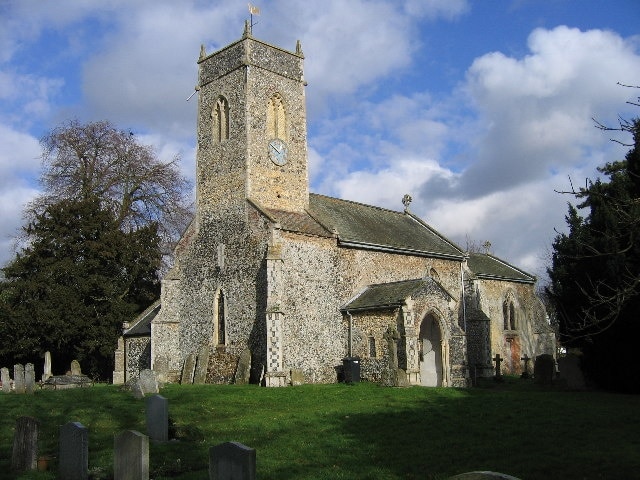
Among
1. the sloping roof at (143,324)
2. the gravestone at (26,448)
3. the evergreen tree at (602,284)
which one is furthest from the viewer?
the sloping roof at (143,324)

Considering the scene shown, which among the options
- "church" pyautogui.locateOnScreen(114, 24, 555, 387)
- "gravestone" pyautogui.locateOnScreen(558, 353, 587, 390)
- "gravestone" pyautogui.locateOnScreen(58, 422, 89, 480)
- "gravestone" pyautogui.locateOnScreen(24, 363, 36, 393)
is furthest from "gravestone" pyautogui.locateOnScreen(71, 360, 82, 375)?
"gravestone" pyautogui.locateOnScreen(58, 422, 89, 480)

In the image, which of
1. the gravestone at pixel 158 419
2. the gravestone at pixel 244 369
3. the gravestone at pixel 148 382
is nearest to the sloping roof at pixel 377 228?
the gravestone at pixel 244 369

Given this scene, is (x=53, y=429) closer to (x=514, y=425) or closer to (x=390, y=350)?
(x=514, y=425)

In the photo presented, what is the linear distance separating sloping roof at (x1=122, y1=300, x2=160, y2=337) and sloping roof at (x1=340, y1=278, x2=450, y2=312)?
10280mm

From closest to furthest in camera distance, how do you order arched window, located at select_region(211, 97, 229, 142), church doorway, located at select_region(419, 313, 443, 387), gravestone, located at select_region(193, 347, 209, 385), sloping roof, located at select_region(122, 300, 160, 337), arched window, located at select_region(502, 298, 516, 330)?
1. gravestone, located at select_region(193, 347, 209, 385)
2. church doorway, located at select_region(419, 313, 443, 387)
3. arched window, located at select_region(211, 97, 229, 142)
4. sloping roof, located at select_region(122, 300, 160, 337)
5. arched window, located at select_region(502, 298, 516, 330)

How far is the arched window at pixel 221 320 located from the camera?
27.0m

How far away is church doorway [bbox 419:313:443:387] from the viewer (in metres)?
28.0

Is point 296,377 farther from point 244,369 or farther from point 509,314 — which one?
point 509,314

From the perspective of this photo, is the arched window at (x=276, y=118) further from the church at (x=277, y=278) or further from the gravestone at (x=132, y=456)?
the gravestone at (x=132, y=456)

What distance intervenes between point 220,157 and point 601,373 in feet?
58.1

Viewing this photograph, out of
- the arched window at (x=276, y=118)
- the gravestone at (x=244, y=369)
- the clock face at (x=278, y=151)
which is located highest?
the arched window at (x=276, y=118)

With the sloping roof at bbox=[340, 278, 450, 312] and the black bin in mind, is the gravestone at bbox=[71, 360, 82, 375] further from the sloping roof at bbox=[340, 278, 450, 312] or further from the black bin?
the black bin

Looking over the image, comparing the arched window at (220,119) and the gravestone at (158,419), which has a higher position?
the arched window at (220,119)

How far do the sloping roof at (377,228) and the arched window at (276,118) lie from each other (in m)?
3.60
